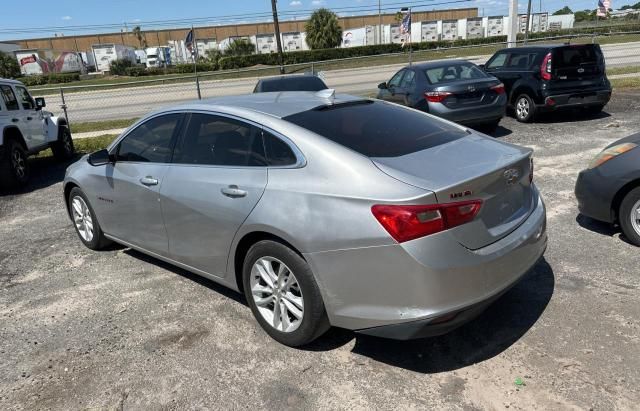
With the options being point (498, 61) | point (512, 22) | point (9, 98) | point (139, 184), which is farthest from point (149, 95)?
point (139, 184)

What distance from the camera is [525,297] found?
152 inches

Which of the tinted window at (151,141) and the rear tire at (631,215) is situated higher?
the tinted window at (151,141)

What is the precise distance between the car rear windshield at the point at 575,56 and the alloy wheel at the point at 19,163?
10.3 m

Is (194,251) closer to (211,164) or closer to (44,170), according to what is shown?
(211,164)

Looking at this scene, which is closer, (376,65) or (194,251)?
(194,251)

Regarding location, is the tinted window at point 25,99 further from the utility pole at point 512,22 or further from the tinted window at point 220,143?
the utility pole at point 512,22

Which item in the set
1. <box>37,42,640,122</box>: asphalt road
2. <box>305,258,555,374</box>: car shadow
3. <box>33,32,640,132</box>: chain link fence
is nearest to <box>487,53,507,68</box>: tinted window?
<box>33,32,640,132</box>: chain link fence

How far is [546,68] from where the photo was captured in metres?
10.8

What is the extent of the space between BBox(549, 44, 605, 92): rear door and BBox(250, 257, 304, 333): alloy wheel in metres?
9.40

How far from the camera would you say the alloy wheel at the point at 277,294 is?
3240mm

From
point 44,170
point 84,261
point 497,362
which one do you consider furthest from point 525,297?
point 44,170

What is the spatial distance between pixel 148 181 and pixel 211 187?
0.84m

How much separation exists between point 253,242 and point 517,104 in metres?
9.78

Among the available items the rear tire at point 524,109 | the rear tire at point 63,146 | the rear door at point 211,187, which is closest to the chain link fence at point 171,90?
the rear tire at point 63,146
